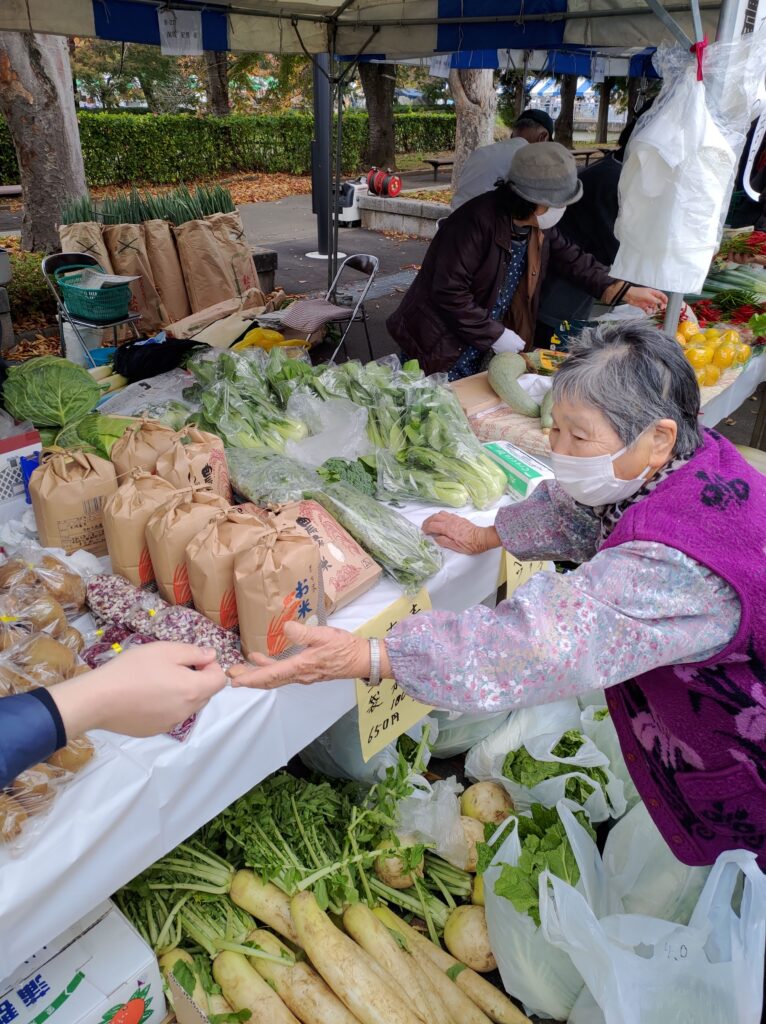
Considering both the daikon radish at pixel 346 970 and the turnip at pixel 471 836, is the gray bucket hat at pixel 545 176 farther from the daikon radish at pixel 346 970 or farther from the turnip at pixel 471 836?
the daikon radish at pixel 346 970

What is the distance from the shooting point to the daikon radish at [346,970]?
5.57 feet

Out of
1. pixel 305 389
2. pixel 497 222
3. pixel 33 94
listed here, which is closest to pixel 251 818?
pixel 305 389

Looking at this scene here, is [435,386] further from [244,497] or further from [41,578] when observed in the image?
[41,578]

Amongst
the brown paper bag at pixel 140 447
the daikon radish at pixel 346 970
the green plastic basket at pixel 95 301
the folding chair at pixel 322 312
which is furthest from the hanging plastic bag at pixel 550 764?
the green plastic basket at pixel 95 301

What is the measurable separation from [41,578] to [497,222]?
2.95 metres

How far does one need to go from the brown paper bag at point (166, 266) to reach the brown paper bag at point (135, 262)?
72mm

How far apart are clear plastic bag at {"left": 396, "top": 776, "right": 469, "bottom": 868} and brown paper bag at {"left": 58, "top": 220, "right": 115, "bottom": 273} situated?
577 centimetres

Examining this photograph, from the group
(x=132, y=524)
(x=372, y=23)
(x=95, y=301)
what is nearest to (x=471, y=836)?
(x=132, y=524)

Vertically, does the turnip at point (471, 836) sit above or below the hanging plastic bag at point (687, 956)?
below

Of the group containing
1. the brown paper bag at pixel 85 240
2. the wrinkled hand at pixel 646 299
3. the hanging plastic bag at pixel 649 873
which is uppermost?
the brown paper bag at pixel 85 240

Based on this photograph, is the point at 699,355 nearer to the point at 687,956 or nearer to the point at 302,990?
the point at 687,956

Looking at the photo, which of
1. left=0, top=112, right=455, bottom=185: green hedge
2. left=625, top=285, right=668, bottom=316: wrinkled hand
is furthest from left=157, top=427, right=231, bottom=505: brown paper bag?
left=0, top=112, right=455, bottom=185: green hedge

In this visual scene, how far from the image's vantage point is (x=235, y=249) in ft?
23.9

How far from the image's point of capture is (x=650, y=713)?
4.86ft
